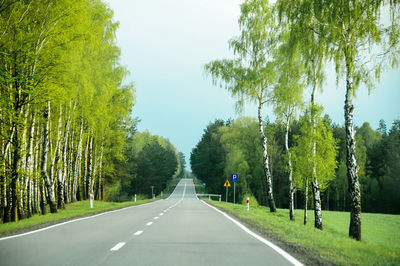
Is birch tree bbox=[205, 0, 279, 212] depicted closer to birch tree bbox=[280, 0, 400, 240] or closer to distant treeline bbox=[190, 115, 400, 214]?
birch tree bbox=[280, 0, 400, 240]

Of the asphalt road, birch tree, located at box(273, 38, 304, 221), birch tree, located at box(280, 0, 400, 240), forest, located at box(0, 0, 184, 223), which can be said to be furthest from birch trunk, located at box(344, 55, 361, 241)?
forest, located at box(0, 0, 184, 223)

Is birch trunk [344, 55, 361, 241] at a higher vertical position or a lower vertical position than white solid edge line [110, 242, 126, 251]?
higher

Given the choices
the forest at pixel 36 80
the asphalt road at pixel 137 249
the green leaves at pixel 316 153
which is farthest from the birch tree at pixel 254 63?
the asphalt road at pixel 137 249

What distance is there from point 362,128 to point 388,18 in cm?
8732

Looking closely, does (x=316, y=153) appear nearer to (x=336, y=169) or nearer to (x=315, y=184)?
(x=315, y=184)

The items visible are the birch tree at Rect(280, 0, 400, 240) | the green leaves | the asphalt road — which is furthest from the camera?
the green leaves

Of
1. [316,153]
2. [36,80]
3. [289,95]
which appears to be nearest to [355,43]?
[316,153]

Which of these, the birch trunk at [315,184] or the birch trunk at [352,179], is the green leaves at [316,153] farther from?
the birch trunk at [352,179]

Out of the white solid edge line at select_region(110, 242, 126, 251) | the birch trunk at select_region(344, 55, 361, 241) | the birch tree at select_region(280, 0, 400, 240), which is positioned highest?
the birch tree at select_region(280, 0, 400, 240)

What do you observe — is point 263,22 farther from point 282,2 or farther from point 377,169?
point 377,169

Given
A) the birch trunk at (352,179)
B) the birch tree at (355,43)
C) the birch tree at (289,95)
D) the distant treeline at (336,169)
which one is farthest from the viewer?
the distant treeline at (336,169)

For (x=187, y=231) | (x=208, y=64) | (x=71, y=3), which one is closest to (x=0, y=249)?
(x=187, y=231)

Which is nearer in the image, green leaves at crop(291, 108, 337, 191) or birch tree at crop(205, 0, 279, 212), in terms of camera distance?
green leaves at crop(291, 108, 337, 191)

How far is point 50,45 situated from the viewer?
17.0 metres
